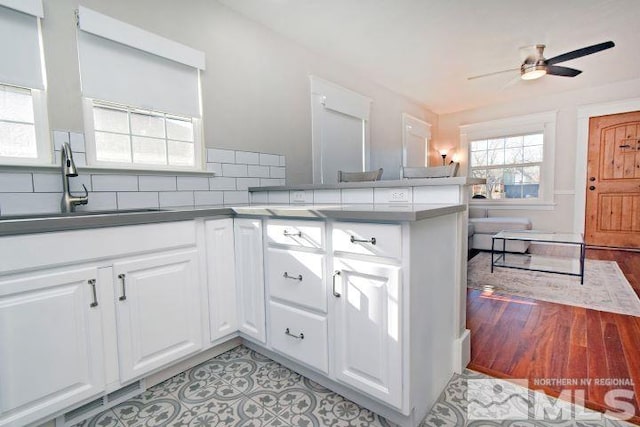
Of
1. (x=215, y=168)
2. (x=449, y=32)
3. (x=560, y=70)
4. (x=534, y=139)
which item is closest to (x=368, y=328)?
(x=215, y=168)

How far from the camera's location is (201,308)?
165 centimetres

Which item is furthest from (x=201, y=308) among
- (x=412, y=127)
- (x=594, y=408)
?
(x=412, y=127)

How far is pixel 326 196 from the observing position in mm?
2029

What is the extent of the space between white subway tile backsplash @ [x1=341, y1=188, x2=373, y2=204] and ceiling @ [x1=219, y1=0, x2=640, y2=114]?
1.72 m

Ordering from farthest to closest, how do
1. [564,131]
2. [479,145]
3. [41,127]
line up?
[479,145] < [564,131] < [41,127]

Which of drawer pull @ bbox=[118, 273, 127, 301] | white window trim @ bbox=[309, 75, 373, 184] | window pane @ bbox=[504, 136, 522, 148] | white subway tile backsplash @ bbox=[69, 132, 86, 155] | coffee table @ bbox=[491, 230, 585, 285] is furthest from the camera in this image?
window pane @ bbox=[504, 136, 522, 148]

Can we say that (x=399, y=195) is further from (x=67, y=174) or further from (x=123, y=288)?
(x=67, y=174)

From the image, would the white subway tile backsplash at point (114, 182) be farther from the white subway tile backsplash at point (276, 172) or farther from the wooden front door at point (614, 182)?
the wooden front door at point (614, 182)

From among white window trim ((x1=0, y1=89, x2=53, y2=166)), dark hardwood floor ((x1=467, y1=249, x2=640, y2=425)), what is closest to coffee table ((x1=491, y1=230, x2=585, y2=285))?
dark hardwood floor ((x1=467, y1=249, x2=640, y2=425))

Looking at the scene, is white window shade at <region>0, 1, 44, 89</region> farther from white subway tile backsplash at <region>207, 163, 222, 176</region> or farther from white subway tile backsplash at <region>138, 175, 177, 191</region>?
white subway tile backsplash at <region>207, 163, 222, 176</region>

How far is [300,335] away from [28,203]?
4.97ft

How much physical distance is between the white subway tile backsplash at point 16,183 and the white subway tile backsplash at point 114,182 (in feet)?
0.89

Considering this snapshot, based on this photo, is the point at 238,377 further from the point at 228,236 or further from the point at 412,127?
the point at 412,127

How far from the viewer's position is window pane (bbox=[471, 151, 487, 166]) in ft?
19.5
